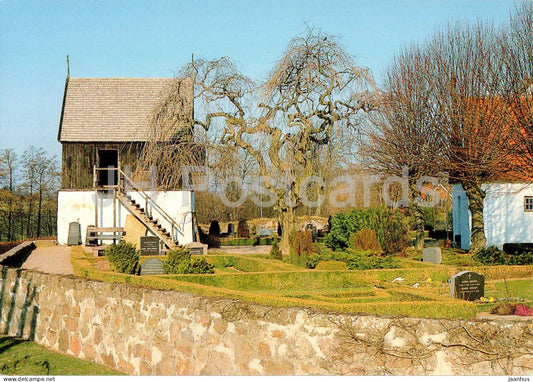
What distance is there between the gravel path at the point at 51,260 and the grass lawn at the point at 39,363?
21.8 ft

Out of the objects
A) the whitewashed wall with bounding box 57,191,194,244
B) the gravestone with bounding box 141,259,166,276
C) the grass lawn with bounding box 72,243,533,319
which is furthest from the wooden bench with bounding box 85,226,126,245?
the gravestone with bounding box 141,259,166,276

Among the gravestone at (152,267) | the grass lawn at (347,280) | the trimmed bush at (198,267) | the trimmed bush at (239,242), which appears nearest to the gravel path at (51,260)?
the grass lawn at (347,280)

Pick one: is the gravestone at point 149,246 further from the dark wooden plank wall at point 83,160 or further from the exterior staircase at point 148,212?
the dark wooden plank wall at point 83,160

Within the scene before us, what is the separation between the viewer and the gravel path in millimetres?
20944

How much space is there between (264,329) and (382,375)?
1770 millimetres

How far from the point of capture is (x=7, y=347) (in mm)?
12375

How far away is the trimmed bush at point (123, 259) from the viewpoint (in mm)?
18891

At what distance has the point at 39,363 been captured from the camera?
10.9 m

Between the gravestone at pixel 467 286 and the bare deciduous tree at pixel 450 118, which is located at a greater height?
the bare deciduous tree at pixel 450 118

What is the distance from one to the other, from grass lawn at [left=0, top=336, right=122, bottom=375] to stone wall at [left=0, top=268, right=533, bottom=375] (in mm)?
248

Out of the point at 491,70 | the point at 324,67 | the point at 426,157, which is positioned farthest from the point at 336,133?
the point at 491,70

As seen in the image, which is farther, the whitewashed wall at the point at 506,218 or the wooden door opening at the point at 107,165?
the wooden door opening at the point at 107,165

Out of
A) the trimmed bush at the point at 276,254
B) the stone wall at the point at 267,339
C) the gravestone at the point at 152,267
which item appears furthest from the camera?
the trimmed bush at the point at 276,254

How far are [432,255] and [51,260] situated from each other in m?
14.2
